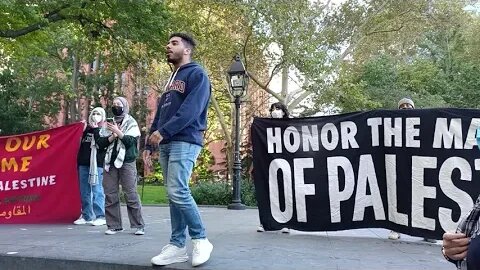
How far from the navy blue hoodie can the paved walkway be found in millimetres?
1222

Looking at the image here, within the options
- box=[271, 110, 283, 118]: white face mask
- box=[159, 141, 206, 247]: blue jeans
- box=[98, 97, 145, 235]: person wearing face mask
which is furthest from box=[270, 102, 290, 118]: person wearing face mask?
box=[159, 141, 206, 247]: blue jeans

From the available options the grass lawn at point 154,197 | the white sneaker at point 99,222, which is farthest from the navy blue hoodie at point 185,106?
the grass lawn at point 154,197

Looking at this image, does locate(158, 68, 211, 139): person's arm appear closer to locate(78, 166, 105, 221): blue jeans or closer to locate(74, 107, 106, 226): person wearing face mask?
locate(74, 107, 106, 226): person wearing face mask

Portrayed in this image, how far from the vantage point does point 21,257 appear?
514 centimetres

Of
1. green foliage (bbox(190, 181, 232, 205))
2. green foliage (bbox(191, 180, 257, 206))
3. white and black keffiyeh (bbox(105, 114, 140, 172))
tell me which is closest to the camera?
white and black keffiyeh (bbox(105, 114, 140, 172))

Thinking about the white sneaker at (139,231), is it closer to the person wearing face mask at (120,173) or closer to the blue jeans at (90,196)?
the person wearing face mask at (120,173)

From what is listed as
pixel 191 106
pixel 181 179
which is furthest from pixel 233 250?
pixel 191 106

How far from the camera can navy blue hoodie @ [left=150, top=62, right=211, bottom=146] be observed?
447 cm

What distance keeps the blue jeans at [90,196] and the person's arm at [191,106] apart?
371cm

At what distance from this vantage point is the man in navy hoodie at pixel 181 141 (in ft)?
14.8

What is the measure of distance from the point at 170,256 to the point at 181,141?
1.07 metres

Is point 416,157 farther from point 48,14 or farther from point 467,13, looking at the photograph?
point 467,13

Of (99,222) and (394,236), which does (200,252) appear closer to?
(394,236)

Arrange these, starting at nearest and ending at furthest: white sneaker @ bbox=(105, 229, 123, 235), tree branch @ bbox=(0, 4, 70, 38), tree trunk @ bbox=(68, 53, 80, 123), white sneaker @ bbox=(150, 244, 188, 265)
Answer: white sneaker @ bbox=(150, 244, 188, 265), white sneaker @ bbox=(105, 229, 123, 235), tree branch @ bbox=(0, 4, 70, 38), tree trunk @ bbox=(68, 53, 80, 123)
